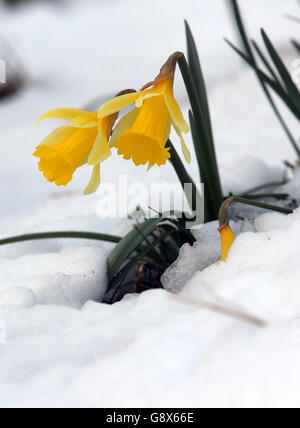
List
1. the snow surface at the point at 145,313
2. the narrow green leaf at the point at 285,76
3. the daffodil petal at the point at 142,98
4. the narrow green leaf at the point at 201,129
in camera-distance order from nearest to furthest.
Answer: the snow surface at the point at 145,313
the daffodil petal at the point at 142,98
the narrow green leaf at the point at 201,129
the narrow green leaf at the point at 285,76

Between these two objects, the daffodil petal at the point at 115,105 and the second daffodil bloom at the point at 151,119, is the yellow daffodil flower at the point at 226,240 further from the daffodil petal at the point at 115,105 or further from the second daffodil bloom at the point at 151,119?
the daffodil petal at the point at 115,105

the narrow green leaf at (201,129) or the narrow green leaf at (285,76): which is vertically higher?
the narrow green leaf at (285,76)

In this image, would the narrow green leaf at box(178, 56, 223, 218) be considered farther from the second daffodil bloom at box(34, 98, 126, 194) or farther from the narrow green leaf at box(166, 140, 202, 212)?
the second daffodil bloom at box(34, 98, 126, 194)

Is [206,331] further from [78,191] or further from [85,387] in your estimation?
[78,191]

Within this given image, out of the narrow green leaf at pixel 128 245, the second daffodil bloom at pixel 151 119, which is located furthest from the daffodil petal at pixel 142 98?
the narrow green leaf at pixel 128 245

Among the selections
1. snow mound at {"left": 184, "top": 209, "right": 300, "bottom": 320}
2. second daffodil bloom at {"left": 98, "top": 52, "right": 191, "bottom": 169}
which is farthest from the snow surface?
second daffodil bloom at {"left": 98, "top": 52, "right": 191, "bottom": 169}

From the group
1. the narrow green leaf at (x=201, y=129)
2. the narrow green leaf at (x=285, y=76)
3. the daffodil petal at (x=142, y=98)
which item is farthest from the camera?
the narrow green leaf at (x=285, y=76)
